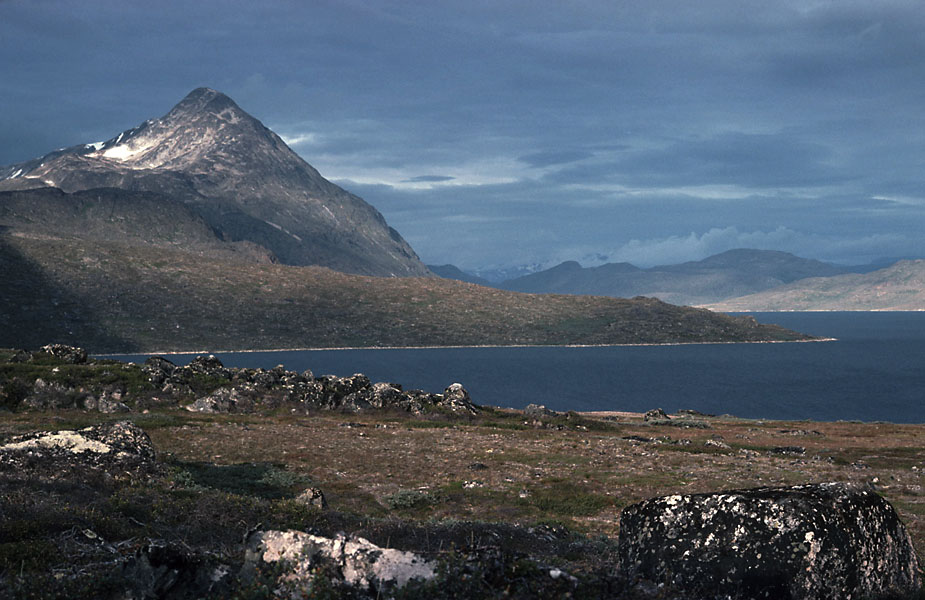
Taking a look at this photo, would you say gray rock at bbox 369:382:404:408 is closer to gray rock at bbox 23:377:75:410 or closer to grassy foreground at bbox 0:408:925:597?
grassy foreground at bbox 0:408:925:597

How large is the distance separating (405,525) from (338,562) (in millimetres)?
5568

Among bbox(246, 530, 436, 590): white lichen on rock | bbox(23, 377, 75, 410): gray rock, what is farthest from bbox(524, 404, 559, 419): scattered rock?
bbox(246, 530, 436, 590): white lichen on rock

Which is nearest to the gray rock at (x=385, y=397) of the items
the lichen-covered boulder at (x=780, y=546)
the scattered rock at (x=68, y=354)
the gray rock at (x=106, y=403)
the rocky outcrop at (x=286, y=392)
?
the rocky outcrop at (x=286, y=392)

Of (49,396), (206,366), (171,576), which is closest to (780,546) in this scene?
(171,576)

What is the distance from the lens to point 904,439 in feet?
232

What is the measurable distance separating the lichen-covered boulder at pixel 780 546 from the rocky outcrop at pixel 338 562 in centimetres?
484

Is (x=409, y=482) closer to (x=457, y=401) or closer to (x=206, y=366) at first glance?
(x=457, y=401)

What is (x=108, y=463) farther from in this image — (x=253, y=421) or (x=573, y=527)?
(x=253, y=421)

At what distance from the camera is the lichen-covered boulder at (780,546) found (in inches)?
460

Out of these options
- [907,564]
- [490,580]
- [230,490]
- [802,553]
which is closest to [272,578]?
[490,580]

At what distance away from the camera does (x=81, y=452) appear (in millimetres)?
21359

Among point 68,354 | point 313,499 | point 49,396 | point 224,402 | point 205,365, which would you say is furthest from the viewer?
point 205,365

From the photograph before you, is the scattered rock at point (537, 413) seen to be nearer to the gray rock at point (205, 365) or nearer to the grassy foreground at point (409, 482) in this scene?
the grassy foreground at point (409, 482)

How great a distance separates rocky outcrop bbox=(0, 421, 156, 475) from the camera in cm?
2011
